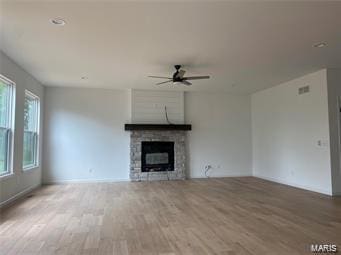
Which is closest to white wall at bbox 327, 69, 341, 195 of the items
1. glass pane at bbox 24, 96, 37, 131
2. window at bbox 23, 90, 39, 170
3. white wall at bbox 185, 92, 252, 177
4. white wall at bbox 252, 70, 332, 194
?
white wall at bbox 252, 70, 332, 194

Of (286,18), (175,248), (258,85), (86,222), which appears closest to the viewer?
(175,248)

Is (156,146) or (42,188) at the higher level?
(156,146)

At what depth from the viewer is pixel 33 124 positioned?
6.87 m

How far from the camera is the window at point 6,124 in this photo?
192 inches

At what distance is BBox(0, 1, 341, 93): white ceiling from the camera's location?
10.3ft

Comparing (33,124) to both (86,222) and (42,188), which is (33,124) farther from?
(86,222)

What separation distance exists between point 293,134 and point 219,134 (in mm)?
2390

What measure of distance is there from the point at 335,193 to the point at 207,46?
162 inches

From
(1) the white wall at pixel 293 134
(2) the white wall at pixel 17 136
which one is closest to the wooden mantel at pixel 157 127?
(1) the white wall at pixel 293 134

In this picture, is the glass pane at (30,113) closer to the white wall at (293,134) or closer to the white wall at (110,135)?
the white wall at (110,135)

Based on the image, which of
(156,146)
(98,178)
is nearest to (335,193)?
(156,146)

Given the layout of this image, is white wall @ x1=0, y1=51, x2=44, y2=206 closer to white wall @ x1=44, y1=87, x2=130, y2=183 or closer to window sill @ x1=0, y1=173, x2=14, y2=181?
window sill @ x1=0, y1=173, x2=14, y2=181

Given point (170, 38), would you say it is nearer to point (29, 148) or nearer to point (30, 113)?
point (30, 113)

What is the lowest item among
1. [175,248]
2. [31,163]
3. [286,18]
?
[175,248]
